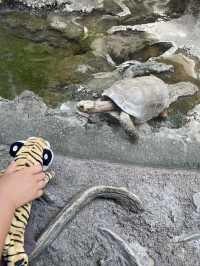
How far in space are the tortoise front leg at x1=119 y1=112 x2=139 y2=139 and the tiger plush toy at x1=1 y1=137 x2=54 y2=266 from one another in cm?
64

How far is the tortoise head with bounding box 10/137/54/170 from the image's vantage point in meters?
3.13

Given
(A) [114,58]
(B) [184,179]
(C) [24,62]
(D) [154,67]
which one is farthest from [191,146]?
(C) [24,62]

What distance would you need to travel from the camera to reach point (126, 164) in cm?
353

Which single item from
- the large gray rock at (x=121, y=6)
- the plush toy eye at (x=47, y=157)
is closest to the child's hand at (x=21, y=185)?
the plush toy eye at (x=47, y=157)

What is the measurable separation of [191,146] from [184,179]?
32cm

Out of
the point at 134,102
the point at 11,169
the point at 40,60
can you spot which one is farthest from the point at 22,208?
the point at 40,60

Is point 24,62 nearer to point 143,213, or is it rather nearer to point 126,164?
point 126,164

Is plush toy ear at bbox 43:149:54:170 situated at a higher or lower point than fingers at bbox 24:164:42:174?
lower

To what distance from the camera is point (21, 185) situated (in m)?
2.93

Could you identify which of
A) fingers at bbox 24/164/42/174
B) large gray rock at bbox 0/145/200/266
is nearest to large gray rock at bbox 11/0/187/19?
large gray rock at bbox 0/145/200/266

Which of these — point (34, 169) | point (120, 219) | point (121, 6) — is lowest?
point (120, 219)

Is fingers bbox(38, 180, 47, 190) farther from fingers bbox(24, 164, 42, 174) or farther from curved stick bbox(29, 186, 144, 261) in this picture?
curved stick bbox(29, 186, 144, 261)

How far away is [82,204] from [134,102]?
99 cm

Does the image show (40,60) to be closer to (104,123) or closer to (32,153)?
(104,123)
